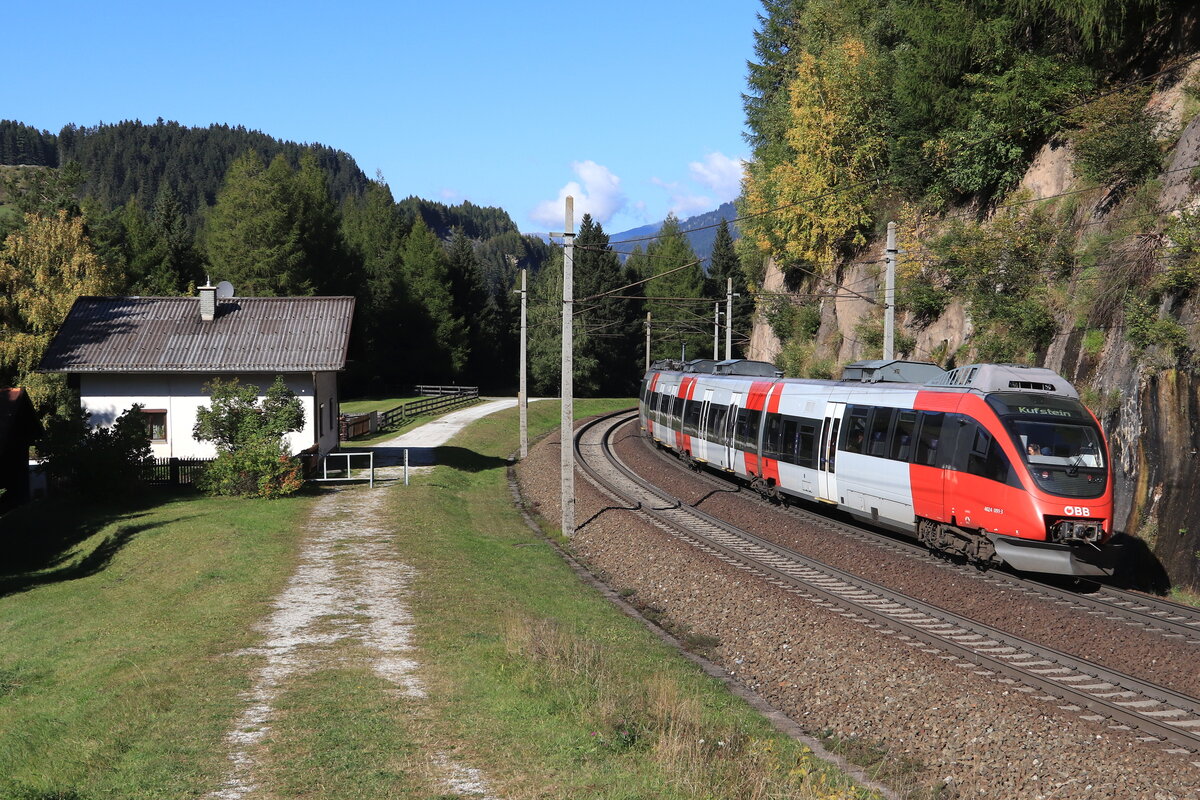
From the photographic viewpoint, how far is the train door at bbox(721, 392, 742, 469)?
29484 millimetres

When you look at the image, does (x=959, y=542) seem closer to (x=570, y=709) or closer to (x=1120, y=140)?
(x=570, y=709)

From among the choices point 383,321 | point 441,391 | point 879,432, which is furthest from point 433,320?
point 879,432

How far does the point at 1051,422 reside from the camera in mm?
16266

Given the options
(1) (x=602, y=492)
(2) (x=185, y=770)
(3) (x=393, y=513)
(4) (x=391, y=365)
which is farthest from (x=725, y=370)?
(4) (x=391, y=365)

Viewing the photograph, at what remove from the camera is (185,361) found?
101 feet

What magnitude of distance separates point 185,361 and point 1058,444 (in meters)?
25.8

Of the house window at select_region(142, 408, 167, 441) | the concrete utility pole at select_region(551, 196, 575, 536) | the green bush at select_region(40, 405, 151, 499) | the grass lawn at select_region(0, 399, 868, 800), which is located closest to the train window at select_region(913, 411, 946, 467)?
the grass lawn at select_region(0, 399, 868, 800)

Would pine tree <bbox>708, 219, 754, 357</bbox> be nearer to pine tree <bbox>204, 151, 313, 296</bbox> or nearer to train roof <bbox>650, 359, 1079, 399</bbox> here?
pine tree <bbox>204, 151, 313, 296</bbox>

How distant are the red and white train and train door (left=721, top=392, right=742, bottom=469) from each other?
2.80m

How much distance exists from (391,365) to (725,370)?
58.2m

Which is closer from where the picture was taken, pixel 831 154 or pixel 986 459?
pixel 986 459

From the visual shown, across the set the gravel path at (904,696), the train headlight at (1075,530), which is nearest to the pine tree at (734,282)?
the gravel path at (904,696)

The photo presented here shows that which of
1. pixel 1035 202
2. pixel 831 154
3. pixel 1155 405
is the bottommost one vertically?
pixel 1155 405

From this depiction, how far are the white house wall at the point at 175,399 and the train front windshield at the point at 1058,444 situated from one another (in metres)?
21.8
